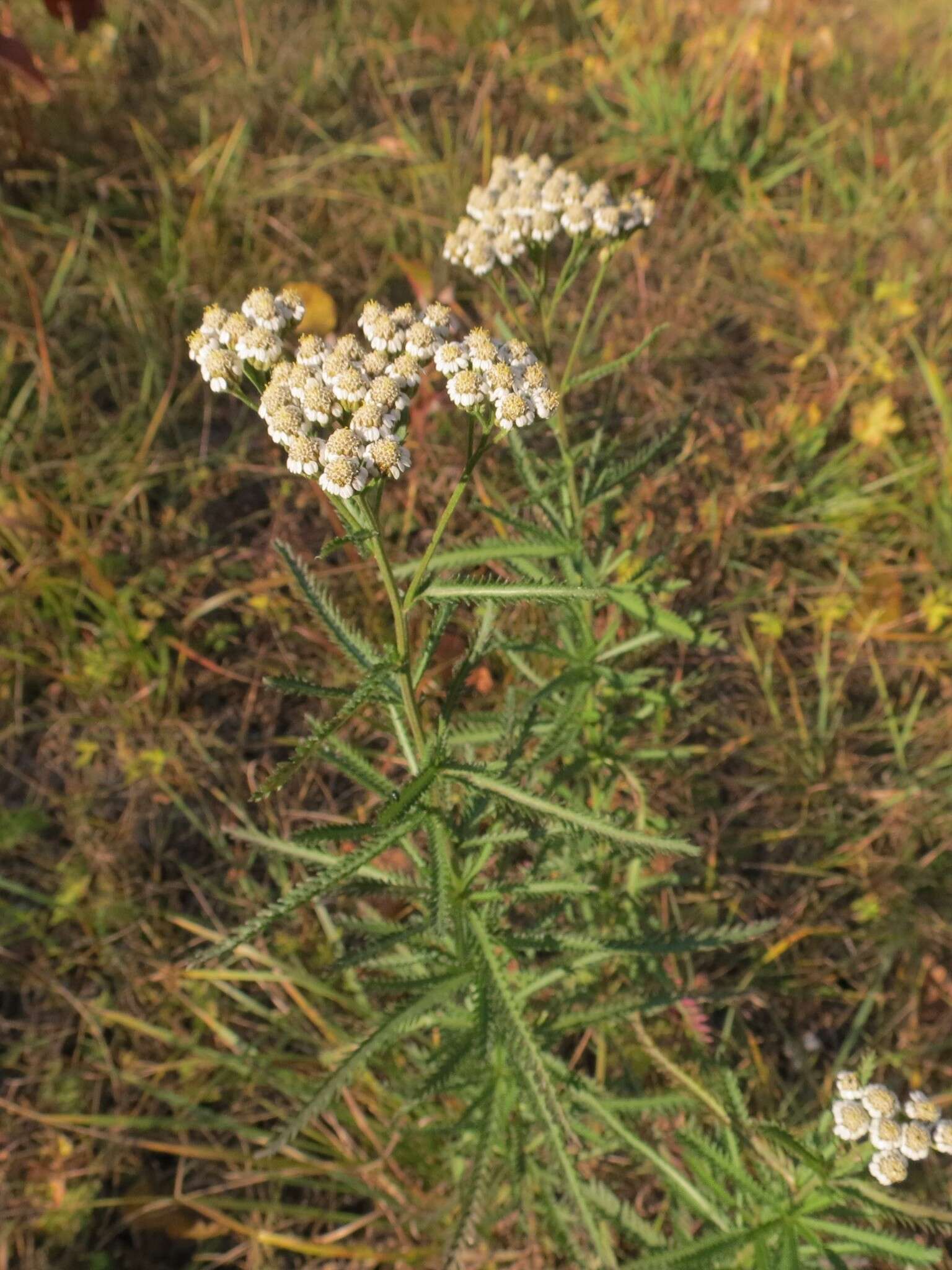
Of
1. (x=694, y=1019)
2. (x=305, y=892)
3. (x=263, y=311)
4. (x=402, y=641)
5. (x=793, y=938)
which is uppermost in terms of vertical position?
(x=263, y=311)

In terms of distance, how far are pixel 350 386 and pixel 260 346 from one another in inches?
10.0

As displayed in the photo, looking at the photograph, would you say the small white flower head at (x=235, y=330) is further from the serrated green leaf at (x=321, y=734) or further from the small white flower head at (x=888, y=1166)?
the small white flower head at (x=888, y=1166)

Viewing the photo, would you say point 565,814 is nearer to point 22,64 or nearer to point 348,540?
point 348,540

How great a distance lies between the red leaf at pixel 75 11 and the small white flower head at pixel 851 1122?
17.1 feet

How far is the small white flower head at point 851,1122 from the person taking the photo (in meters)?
1.92

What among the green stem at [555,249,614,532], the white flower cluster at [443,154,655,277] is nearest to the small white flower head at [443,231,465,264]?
the white flower cluster at [443,154,655,277]

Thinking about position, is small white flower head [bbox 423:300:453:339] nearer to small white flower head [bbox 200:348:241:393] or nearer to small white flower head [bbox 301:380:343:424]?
small white flower head [bbox 301:380:343:424]

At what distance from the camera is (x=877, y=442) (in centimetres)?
389

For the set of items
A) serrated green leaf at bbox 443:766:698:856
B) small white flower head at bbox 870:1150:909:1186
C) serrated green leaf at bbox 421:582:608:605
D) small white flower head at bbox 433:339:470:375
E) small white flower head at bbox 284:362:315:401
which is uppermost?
small white flower head at bbox 284:362:315:401

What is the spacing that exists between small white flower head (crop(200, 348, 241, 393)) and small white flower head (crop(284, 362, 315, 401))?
7.4 inches

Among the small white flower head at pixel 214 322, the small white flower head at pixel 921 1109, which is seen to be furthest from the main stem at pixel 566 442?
the small white flower head at pixel 921 1109

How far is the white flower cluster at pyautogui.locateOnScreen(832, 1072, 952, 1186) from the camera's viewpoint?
188 cm

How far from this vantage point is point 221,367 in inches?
74.7

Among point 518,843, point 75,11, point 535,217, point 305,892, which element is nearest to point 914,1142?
point 518,843
